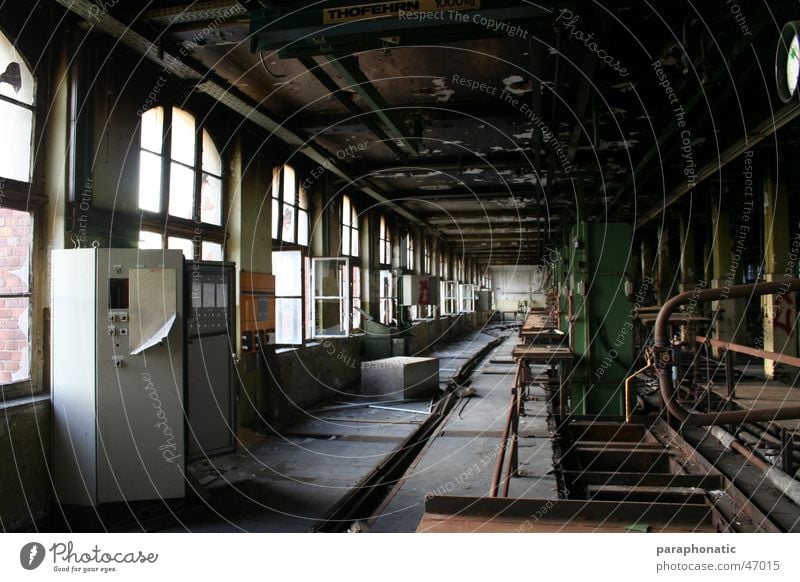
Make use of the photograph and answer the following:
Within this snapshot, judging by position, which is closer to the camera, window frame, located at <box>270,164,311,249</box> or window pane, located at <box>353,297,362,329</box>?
window frame, located at <box>270,164,311,249</box>

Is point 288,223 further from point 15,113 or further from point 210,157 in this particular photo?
point 15,113

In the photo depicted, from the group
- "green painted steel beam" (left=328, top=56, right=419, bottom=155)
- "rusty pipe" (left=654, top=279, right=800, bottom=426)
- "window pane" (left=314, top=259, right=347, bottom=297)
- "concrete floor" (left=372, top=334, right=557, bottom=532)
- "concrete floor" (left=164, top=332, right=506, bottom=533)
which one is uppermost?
"green painted steel beam" (left=328, top=56, right=419, bottom=155)

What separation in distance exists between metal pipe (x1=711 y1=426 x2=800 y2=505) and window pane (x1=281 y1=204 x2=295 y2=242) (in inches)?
228

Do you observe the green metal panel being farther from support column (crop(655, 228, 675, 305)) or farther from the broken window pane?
support column (crop(655, 228, 675, 305))

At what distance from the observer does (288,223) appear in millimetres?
8234

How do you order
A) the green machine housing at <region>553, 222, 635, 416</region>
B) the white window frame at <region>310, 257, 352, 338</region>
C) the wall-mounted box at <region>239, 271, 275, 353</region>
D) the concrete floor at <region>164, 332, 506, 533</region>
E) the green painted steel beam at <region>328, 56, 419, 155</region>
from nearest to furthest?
the concrete floor at <region>164, 332, 506, 533</region>, the green painted steel beam at <region>328, 56, 419, 155</region>, the green machine housing at <region>553, 222, 635, 416</region>, the wall-mounted box at <region>239, 271, 275, 353</region>, the white window frame at <region>310, 257, 352, 338</region>

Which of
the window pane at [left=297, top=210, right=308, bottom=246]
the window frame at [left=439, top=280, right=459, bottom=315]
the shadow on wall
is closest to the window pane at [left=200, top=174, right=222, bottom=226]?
the window pane at [left=297, top=210, right=308, bottom=246]

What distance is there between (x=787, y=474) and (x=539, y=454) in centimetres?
185

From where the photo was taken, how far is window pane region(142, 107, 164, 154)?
5.25 m

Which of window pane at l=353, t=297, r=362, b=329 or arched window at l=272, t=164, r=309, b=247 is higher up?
arched window at l=272, t=164, r=309, b=247

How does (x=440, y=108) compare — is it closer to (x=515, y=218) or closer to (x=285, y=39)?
(x=285, y=39)

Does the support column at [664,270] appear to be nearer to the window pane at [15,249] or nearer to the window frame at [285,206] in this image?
the window frame at [285,206]

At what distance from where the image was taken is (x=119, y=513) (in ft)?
13.7

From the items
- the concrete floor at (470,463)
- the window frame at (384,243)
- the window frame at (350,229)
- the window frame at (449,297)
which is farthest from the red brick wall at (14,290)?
the window frame at (449,297)
